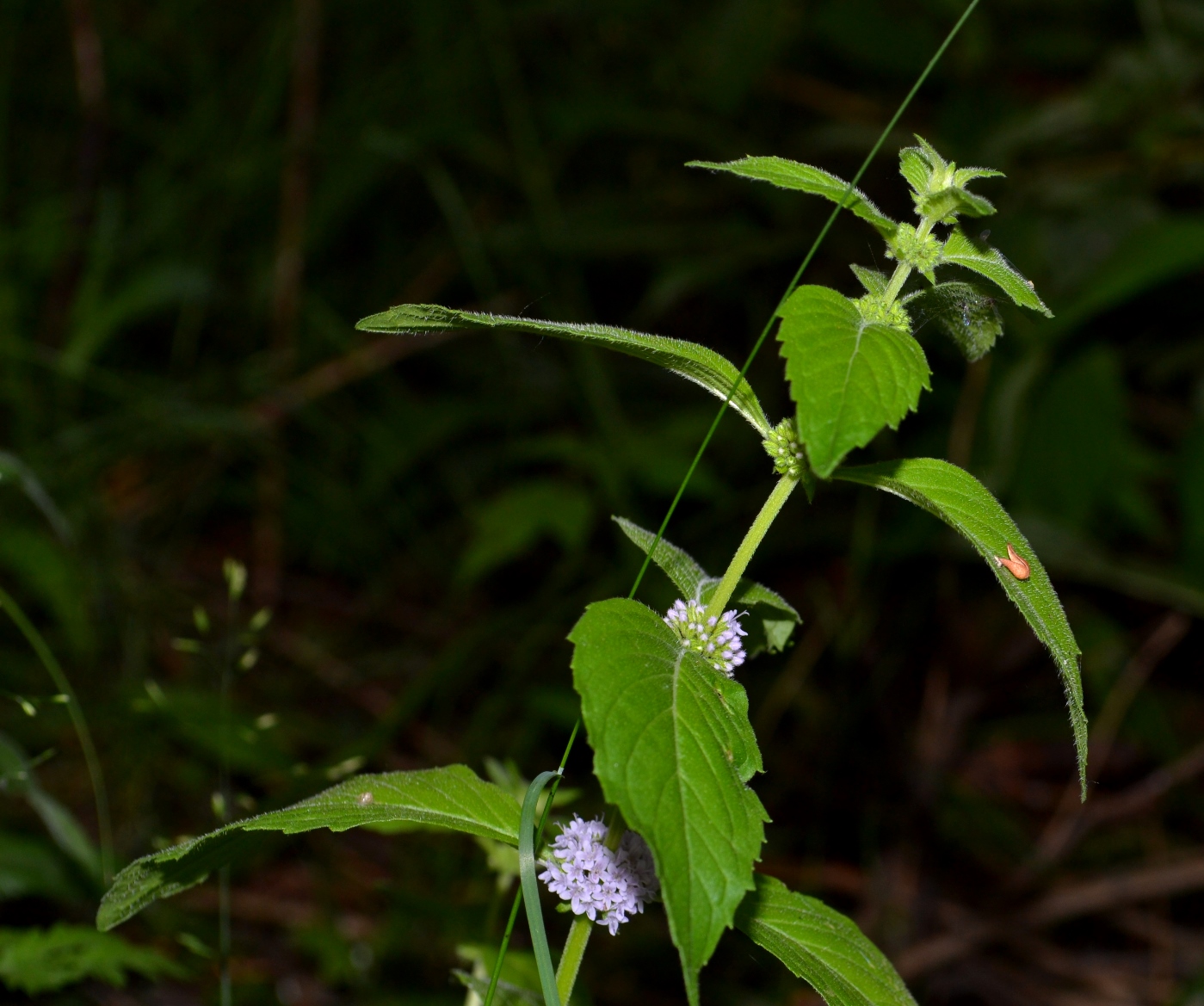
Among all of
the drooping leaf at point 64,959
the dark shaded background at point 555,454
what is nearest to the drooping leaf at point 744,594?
the drooping leaf at point 64,959

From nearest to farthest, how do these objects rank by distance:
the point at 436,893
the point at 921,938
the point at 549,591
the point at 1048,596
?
the point at 1048,596 < the point at 436,893 < the point at 921,938 < the point at 549,591

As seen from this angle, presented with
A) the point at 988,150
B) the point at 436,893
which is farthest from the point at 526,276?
the point at 436,893

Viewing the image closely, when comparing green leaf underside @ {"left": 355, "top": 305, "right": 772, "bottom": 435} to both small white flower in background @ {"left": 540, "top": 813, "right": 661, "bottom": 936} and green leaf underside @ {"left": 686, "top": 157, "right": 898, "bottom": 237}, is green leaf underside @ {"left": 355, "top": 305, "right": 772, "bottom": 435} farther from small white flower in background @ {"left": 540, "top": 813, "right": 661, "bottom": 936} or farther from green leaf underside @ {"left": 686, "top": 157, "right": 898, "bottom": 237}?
small white flower in background @ {"left": 540, "top": 813, "right": 661, "bottom": 936}

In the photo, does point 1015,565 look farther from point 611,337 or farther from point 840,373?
point 611,337

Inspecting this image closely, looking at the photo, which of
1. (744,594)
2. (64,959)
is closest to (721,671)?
(744,594)

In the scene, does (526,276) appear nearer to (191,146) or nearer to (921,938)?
(191,146)

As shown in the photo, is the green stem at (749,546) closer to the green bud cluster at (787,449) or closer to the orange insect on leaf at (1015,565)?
the green bud cluster at (787,449)
